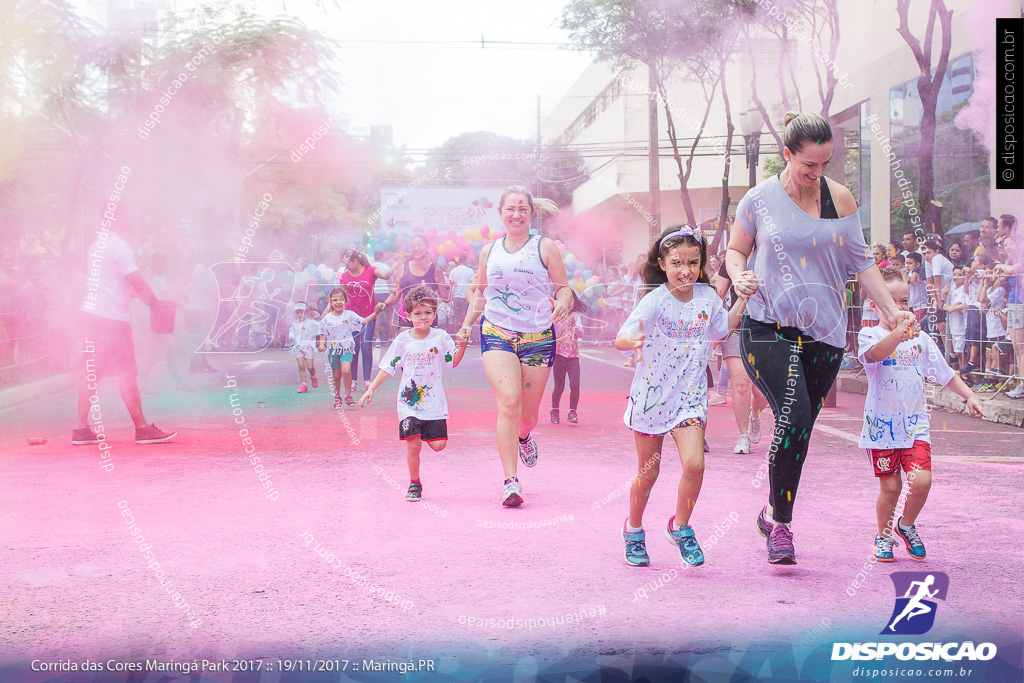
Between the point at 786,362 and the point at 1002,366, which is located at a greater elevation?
the point at 786,362

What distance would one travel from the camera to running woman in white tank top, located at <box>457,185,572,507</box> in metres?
4.91

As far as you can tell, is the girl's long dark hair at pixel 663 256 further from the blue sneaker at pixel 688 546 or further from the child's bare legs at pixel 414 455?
the child's bare legs at pixel 414 455

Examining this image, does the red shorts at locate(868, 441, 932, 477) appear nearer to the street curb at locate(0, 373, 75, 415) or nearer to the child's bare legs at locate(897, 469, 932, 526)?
the child's bare legs at locate(897, 469, 932, 526)

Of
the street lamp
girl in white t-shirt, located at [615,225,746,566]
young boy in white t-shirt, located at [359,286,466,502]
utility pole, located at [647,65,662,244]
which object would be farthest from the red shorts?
utility pole, located at [647,65,662,244]

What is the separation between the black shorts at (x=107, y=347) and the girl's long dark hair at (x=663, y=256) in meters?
4.48

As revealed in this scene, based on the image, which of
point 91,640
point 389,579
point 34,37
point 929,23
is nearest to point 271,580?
point 389,579

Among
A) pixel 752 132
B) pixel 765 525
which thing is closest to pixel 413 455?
pixel 765 525

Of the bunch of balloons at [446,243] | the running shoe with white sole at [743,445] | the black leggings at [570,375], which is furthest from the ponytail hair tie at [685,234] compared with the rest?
the bunch of balloons at [446,243]

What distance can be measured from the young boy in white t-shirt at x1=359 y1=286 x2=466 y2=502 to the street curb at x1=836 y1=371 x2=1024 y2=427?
18.5 feet

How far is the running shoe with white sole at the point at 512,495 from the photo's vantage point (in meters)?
4.74

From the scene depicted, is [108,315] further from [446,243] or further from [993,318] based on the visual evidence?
[446,243]

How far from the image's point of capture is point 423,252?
9.01 meters

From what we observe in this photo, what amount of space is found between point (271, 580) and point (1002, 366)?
8.12 metres

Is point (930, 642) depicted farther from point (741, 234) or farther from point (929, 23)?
point (929, 23)
